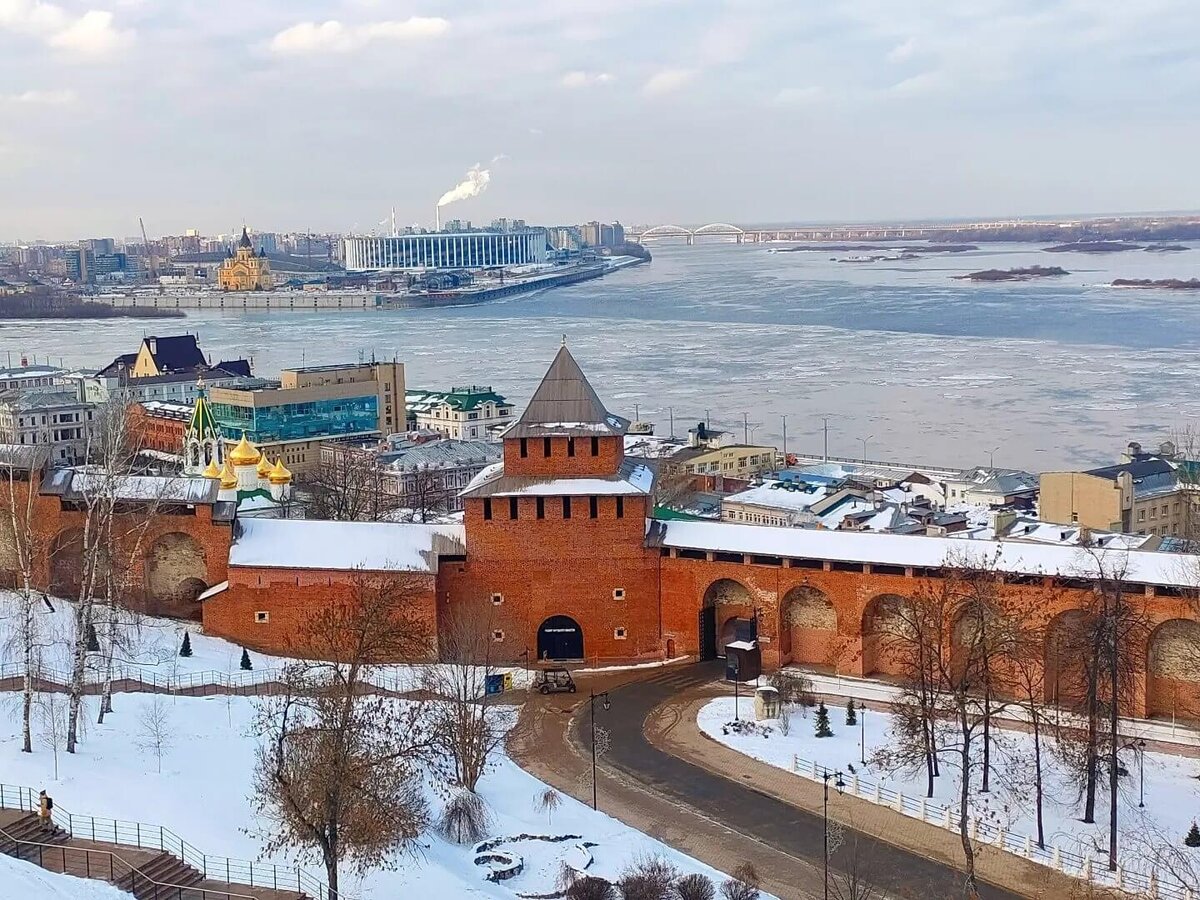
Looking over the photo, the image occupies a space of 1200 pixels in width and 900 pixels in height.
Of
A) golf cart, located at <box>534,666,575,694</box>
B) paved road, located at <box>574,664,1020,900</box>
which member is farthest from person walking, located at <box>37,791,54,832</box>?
golf cart, located at <box>534,666,575,694</box>

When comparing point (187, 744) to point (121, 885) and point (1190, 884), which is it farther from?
point (1190, 884)

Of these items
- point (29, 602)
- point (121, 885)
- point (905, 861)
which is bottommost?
point (905, 861)

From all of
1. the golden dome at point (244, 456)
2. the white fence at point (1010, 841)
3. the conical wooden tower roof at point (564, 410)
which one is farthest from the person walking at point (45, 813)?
the golden dome at point (244, 456)

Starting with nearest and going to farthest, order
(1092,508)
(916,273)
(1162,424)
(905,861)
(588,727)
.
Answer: (905,861) < (588,727) < (1092,508) < (1162,424) < (916,273)

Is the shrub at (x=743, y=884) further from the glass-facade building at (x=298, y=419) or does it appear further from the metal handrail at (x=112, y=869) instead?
the glass-facade building at (x=298, y=419)

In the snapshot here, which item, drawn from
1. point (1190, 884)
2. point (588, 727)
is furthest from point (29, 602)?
point (1190, 884)
